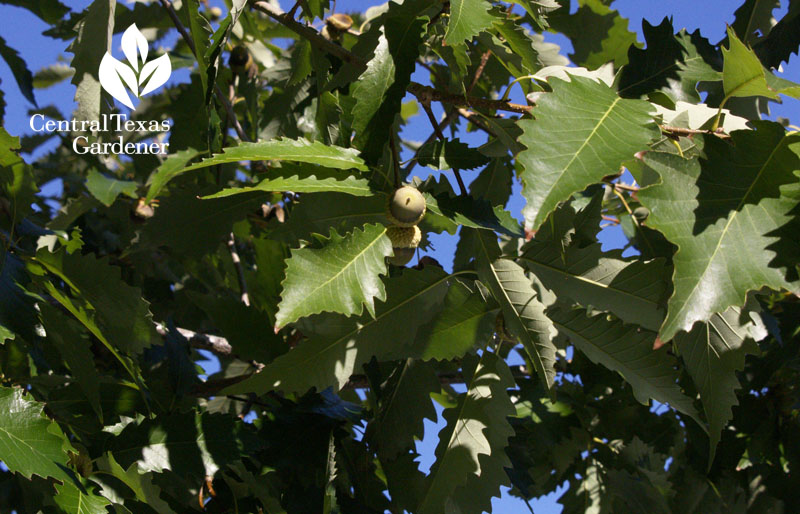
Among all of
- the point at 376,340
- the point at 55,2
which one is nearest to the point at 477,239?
the point at 376,340

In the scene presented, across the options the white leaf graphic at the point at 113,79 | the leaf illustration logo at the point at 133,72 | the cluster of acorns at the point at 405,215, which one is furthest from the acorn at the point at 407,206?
the leaf illustration logo at the point at 133,72

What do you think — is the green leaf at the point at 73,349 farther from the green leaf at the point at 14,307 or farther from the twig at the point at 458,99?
the twig at the point at 458,99

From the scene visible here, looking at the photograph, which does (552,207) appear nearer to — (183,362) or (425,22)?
(425,22)

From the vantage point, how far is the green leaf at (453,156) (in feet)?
3.97

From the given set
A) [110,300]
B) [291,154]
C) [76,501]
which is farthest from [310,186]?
[76,501]

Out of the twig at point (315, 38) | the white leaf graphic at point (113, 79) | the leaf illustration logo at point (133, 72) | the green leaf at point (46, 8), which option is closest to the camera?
the twig at point (315, 38)

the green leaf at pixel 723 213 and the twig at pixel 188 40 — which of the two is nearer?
the green leaf at pixel 723 213

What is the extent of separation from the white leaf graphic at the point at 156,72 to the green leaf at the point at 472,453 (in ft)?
3.86

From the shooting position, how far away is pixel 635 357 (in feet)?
3.86

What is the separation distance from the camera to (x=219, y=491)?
53.9 inches

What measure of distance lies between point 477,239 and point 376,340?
0.75 feet

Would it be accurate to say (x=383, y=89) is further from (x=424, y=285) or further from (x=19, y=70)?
(x=19, y=70)

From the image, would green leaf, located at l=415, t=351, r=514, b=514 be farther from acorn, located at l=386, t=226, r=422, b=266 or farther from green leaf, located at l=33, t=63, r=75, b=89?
green leaf, located at l=33, t=63, r=75, b=89

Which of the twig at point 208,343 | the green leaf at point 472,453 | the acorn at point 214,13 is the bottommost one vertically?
the green leaf at point 472,453
